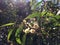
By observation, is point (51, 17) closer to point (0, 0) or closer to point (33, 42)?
point (33, 42)

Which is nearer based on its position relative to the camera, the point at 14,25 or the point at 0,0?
the point at 14,25

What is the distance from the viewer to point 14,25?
203 cm

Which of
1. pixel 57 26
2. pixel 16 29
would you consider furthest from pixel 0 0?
pixel 57 26

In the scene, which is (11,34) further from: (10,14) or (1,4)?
(1,4)

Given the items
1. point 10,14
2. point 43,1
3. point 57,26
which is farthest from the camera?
point 10,14

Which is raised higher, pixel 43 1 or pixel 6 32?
pixel 43 1

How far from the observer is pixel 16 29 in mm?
2002

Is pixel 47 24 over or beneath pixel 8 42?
over

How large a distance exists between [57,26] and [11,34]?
423 millimetres

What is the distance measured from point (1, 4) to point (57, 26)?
2.53 feet

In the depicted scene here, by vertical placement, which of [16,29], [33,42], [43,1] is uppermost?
[43,1]

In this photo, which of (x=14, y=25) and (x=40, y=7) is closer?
(x=14, y=25)

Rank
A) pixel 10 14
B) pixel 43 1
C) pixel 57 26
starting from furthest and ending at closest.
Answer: pixel 10 14
pixel 43 1
pixel 57 26

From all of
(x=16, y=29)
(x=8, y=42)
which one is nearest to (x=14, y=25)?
(x=16, y=29)
